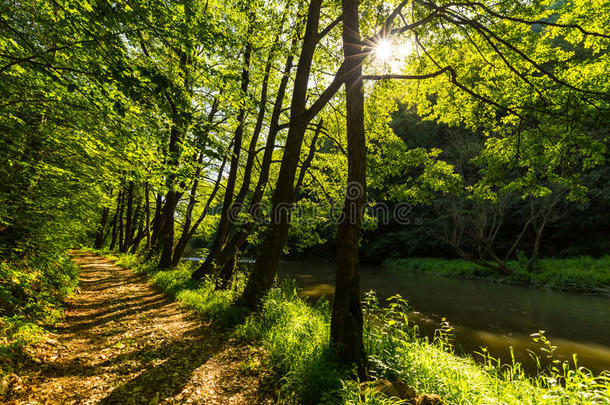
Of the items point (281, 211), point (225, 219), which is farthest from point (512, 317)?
point (225, 219)

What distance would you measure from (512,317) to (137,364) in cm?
→ 1336

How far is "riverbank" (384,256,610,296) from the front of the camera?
16.4 m

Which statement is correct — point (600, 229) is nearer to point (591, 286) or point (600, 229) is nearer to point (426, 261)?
point (591, 286)

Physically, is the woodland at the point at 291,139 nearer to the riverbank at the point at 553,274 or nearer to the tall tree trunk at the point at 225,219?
the tall tree trunk at the point at 225,219

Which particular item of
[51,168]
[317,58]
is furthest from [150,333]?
[317,58]

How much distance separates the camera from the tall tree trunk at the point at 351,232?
3836mm

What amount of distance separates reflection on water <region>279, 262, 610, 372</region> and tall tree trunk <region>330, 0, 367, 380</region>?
1940 millimetres

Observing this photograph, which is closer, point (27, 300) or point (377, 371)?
point (377, 371)

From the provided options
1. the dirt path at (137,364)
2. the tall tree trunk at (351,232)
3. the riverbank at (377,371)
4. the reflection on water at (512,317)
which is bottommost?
the reflection on water at (512,317)

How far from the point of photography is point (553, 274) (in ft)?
61.0

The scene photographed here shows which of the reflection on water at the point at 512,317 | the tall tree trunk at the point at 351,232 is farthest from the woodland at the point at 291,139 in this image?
the reflection on water at the point at 512,317

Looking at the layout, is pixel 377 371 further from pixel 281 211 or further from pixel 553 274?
pixel 553 274

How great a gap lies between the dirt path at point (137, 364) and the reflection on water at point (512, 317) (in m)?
3.70

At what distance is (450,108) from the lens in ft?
21.3
